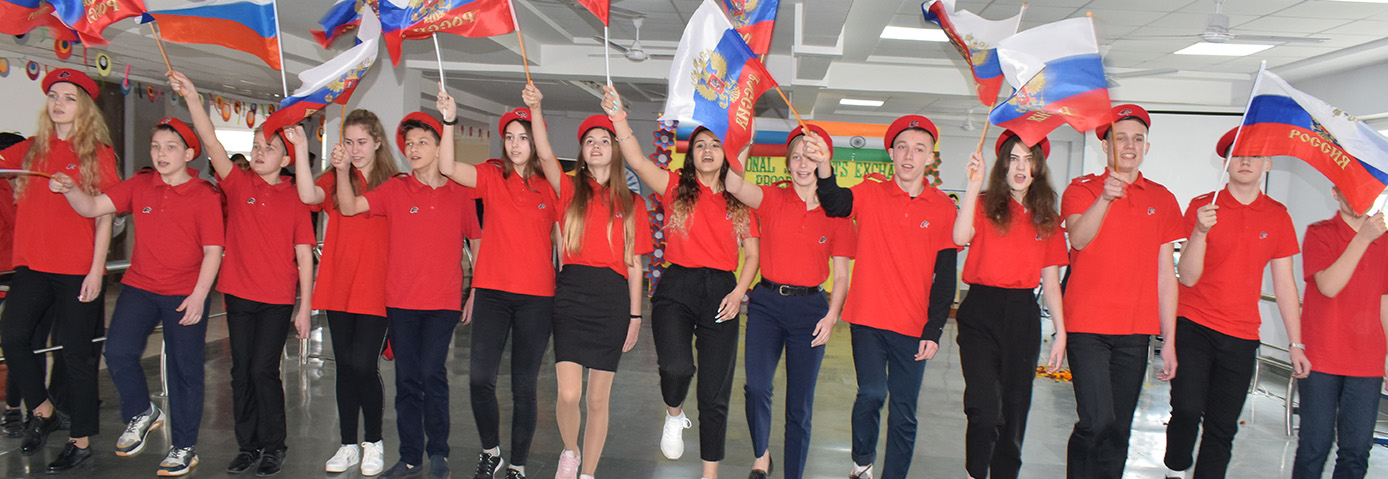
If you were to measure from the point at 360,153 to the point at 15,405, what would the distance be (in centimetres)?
242

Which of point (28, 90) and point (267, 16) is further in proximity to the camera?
point (28, 90)

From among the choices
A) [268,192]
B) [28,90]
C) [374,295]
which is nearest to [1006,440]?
[374,295]

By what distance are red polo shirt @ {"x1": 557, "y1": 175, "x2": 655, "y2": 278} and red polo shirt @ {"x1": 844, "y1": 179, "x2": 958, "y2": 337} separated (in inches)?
36.1

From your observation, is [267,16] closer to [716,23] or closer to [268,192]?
[268,192]

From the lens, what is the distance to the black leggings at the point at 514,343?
3527mm

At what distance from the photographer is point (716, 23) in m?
3.37

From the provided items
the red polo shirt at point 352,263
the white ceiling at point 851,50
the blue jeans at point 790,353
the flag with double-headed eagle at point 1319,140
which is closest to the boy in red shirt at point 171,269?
the red polo shirt at point 352,263

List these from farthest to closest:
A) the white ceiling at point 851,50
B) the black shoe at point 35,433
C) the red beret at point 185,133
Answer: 1. the white ceiling at point 851,50
2. the black shoe at point 35,433
3. the red beret at point 185,133

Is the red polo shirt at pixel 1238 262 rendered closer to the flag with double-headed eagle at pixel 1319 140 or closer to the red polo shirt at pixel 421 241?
the flag with double-headed eagle at pixel 1319 140

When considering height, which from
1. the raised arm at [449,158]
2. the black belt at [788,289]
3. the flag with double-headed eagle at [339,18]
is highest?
the flag with double-headed eagle at [339,18]

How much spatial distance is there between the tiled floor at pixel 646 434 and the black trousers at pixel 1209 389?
880 mm

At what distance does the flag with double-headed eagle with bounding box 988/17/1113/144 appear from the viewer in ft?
10.4

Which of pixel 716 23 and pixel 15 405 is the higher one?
pixel 716 23

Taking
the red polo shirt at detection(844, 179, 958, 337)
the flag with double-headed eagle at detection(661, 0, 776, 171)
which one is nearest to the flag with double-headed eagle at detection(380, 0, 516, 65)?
the flag with double-headed eagle at detection(661, 0, 776, 171)
